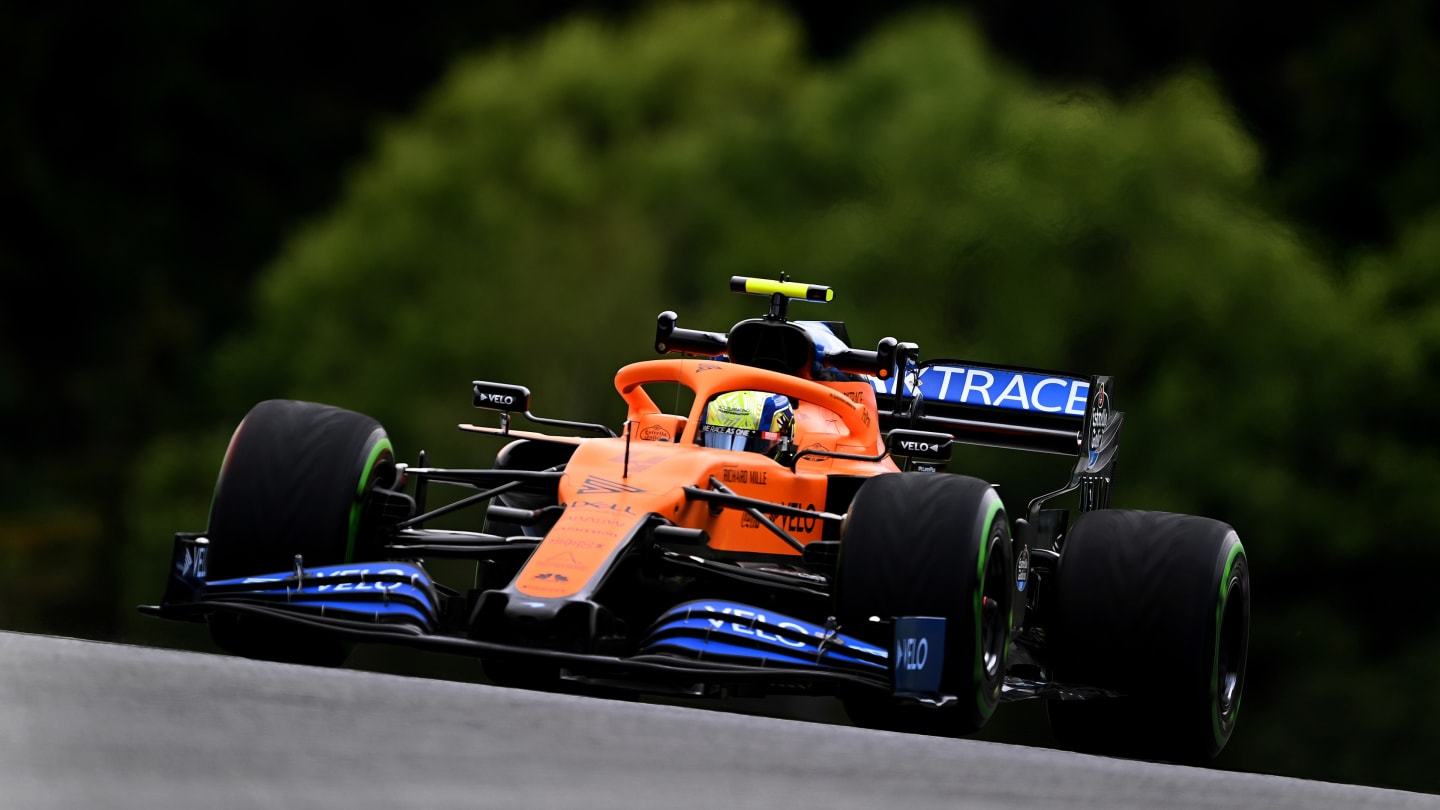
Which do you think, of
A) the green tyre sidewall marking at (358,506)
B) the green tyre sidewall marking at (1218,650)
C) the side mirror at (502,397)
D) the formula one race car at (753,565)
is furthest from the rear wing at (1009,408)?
the green tyre sidewall marking at (358,506)

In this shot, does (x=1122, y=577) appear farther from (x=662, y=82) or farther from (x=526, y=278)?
(x=662, y=82)

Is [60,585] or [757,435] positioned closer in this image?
[757,435]

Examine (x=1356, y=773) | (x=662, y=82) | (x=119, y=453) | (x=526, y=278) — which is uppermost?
(x=662, y=82)

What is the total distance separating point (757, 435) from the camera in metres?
11.0

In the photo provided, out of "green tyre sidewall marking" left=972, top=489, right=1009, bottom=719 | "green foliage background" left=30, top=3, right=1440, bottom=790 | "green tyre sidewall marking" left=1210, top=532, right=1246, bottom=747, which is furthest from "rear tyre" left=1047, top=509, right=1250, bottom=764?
"green foliage background" left=30, top=3, right=1440, bottom=790

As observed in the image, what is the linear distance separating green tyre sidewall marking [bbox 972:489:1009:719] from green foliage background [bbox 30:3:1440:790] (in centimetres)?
1387

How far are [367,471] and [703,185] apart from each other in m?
25.9

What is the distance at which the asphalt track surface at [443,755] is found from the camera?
5.64m

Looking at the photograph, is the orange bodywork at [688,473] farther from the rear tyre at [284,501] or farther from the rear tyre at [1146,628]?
the rear tyre at [1146,628]

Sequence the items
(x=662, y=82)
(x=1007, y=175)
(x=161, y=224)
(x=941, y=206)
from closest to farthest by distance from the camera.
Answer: (x=1007, y=175) < (x=941, y=206) < (x=662, y=82) < (x=161, y=224)

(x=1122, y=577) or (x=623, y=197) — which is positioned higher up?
(x=623, y=197)

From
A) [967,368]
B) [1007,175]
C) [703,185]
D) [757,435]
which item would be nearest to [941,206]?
[1007,175]

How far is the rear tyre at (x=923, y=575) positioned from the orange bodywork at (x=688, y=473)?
3.29 ft

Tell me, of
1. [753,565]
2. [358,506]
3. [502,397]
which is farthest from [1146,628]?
[358,506]
